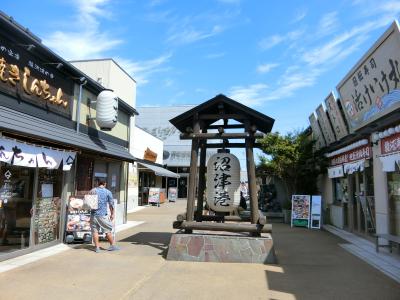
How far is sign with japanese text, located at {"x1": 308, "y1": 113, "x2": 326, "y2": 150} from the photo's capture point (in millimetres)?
17047

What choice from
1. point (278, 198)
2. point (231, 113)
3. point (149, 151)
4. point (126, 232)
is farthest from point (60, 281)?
point (149, 151)

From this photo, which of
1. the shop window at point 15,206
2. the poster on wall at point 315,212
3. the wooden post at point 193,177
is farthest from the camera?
the poster on wall at point 315,212

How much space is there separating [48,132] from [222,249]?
4759 millimetres

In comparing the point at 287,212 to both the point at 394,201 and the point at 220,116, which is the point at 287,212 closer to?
the point at 394,201

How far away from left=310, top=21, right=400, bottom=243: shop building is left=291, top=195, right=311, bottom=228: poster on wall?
1139mm

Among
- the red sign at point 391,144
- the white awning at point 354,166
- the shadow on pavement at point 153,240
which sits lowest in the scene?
the shadow on pavement at point 153,240

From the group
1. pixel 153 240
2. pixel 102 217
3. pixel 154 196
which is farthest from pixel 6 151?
pixel 154 196

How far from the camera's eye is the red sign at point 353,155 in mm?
11297

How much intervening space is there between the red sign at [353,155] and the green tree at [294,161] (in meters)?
1.11

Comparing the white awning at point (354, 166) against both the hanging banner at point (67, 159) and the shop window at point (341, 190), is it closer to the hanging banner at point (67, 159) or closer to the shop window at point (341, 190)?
the shop window at point (341, 190)

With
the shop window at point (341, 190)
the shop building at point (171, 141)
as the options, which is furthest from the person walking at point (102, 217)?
the shop building at point (171, 141)

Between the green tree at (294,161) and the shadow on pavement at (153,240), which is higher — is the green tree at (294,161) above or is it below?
above

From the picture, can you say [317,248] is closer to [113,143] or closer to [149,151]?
[113,143]

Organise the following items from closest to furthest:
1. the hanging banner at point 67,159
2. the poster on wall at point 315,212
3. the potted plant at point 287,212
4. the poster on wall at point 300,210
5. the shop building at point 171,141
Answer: the hanging banner at point 67,159 → the poster on wall at point 315,212 → the poster on wall at point 300,210 → the potted plant at point 287,212 → the shop building at point 171,141
